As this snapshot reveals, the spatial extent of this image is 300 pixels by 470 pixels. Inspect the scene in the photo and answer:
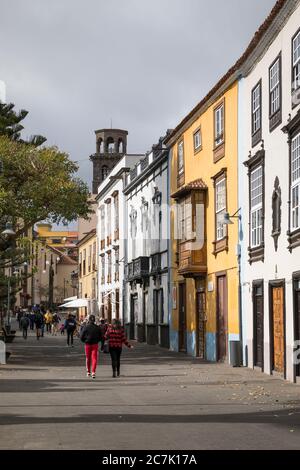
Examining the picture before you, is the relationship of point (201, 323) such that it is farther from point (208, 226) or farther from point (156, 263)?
point (156, 263)

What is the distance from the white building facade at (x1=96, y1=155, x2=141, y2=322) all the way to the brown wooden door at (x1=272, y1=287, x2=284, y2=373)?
2795 cm

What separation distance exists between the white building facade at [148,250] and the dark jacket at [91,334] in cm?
1462

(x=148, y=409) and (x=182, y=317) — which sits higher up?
(x=182, y=317)

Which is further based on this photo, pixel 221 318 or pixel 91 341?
pixel 221 318

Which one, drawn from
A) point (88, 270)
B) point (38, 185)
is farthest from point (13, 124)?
point (88, 270)

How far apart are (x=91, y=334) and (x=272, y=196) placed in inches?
227

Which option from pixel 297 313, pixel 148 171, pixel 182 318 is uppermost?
pixel 148 171

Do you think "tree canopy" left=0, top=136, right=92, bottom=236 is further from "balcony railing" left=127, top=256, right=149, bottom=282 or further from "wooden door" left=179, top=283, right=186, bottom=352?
"balcony railing" left=127, top=256, right=149, bottom=282

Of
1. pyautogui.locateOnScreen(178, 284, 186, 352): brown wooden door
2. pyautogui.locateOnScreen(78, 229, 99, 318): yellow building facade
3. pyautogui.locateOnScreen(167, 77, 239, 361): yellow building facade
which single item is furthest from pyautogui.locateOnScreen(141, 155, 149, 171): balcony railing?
pyautogui.locateOnScreen(78, 229, 99, 318): yellow building facade

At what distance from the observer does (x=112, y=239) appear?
54250 millimetres

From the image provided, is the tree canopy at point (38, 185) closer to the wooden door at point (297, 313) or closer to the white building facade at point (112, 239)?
the wooden door at point (297, 313)

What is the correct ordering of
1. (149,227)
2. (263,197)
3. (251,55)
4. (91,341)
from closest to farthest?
(91,341) → (263,197) → (251,55) → (149,227)

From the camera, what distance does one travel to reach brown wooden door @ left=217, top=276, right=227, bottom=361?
2722 centimetres

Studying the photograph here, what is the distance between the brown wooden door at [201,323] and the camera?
30.2m
